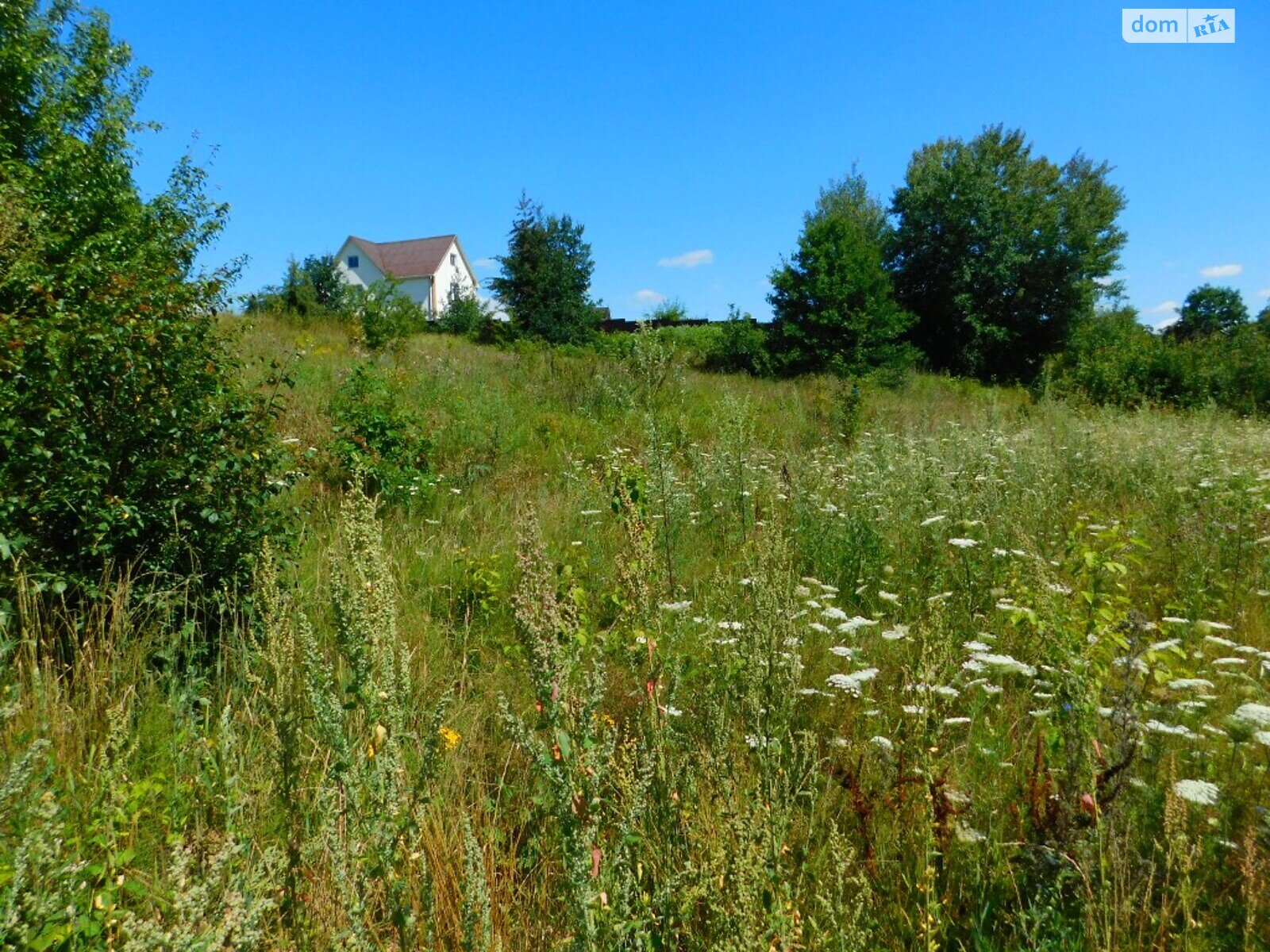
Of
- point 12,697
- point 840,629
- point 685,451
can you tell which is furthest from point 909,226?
point 12,697

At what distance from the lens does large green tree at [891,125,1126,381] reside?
23.8m

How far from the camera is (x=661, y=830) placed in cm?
168

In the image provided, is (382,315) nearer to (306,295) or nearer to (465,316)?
(306,295)

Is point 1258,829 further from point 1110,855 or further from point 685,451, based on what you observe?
point 685,451

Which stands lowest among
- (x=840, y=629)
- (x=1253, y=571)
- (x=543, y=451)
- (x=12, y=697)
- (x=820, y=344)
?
(x=1253, y=571)

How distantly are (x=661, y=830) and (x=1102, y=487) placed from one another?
21.9ft

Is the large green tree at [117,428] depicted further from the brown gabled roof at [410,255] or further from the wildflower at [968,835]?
the brown gabled roof at [410,255]

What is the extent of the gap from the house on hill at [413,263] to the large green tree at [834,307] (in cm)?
3431

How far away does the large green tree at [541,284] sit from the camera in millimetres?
22703

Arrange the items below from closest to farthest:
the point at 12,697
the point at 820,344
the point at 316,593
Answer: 1. the point at 12,697
2. the point at 316,593
3. the point at 820,344

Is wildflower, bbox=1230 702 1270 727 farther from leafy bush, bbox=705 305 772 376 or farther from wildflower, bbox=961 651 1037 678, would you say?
leafy bush, bbox=705 305 772 376

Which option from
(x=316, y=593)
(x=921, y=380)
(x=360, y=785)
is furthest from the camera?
(x=921, y=380)

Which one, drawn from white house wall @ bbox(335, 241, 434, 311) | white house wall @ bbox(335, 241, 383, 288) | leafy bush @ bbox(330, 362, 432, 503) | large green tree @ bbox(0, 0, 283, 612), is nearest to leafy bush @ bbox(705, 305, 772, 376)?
leafy bush @ bbox(330, 362, 432, 503)

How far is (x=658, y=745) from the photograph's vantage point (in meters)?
1.58
